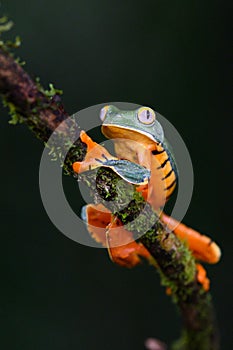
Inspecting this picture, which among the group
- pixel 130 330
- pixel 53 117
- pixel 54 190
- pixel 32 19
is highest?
pixel 32 19

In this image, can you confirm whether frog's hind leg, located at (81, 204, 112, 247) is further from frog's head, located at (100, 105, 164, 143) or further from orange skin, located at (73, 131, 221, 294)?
frog's head, located at (100, 105, 164, 143)

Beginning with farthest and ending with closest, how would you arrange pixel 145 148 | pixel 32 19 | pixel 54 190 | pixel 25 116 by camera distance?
pixel 32 19 < pixel 145 148 < pixel 54 190 < pixel 25 116

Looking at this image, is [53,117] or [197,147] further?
[197,147]

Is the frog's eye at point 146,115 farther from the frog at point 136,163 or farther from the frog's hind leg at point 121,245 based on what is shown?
the frog's hind leg at point 121,245

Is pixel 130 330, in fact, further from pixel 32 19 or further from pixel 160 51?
pixel 32 19

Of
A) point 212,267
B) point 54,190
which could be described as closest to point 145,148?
point 54,190

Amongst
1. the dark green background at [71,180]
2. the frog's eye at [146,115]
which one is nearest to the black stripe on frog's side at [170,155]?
the frog's eye at [146,115]

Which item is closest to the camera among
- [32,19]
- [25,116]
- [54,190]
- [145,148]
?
[25,116]
